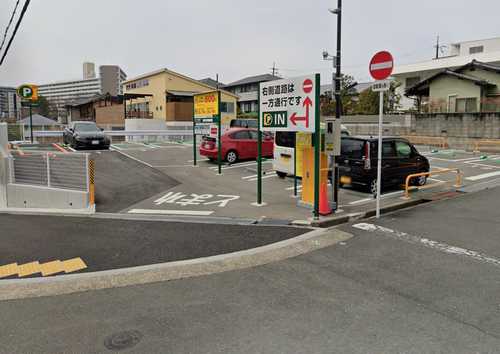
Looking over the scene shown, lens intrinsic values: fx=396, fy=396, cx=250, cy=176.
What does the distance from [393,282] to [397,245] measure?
1616 mm

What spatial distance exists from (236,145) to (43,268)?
11.3 metres

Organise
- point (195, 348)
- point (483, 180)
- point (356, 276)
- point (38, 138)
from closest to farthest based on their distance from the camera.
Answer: point (195, 348) → point (356, 276) → point (483, 180) → point (38, 138)

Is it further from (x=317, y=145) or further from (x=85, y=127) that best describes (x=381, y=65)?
(x=85, y=127)

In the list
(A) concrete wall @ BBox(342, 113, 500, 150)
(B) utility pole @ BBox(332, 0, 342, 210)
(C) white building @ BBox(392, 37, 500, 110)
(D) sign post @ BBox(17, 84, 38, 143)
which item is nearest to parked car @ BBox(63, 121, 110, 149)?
(D) sign post @ BBox(17, 84, 38, 143)

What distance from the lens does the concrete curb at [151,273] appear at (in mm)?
4723

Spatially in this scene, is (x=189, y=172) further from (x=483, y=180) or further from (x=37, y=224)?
(x=483, y=180)

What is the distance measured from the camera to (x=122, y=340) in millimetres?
3463

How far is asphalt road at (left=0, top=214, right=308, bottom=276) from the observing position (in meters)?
5.87

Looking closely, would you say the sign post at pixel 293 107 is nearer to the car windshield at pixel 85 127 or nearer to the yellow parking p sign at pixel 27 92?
the car windshield at pixel 85 127

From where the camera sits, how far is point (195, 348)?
3311 mm

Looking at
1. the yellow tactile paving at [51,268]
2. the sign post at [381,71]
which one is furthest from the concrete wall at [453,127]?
the yellow tactile paving at [51,268]

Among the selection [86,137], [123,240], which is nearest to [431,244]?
[123,240]

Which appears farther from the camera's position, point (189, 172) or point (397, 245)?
point (189, 172)

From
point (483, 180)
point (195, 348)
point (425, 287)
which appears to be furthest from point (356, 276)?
point (483, 180)
